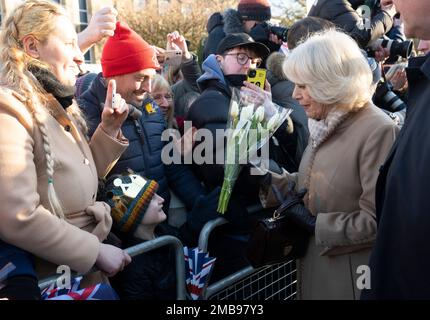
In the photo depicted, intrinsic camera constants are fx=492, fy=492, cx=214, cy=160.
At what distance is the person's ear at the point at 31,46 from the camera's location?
85.0 inches

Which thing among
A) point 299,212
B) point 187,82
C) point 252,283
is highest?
point 299,212

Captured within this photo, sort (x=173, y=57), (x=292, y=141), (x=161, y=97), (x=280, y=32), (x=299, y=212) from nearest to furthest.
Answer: (x=299, y=212) < (x=292, y=141) < (x=161, y=97) < (x=280, y=32) < (x=173, y=57)

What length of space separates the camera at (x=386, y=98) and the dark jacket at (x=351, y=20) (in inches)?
13.9

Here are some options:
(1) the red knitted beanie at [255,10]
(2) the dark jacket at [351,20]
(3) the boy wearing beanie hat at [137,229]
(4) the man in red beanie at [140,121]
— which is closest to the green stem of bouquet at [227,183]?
(4) the man in red beanie at [140,121]

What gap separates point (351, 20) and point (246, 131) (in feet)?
6.21

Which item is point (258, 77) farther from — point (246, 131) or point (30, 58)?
point (30, 58)

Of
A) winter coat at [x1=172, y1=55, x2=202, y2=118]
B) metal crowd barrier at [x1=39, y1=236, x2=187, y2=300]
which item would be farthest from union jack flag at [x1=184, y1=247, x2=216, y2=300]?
winter coat at [x1=172, y1=55, x2=202, y2=118]

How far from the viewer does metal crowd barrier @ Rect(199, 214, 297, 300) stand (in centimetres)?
277

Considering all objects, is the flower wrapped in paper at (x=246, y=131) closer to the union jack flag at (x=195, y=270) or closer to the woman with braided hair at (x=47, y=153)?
the union jack flag at (x=195, y=270)

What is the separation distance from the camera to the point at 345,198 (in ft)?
7.36

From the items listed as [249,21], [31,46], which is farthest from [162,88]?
[31,46]

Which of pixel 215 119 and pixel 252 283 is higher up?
pixel 215 119
